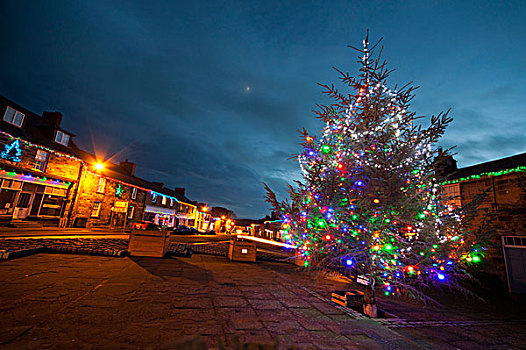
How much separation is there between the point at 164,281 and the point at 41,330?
8.90 feet

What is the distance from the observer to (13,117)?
51.2 feet

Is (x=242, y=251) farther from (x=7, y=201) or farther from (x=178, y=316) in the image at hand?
(x=7, y=201)

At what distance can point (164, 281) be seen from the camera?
17.1 feet

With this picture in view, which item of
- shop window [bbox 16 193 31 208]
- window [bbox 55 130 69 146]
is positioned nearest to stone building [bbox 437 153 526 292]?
shop window [bbox 16 193 31 208]

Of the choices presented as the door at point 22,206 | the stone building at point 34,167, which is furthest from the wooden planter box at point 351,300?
the door at point 22,206

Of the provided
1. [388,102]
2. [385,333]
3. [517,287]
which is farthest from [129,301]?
[517,287]

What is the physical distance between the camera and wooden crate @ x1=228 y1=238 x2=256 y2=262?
970 cm

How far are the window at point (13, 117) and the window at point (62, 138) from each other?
255 centimetres

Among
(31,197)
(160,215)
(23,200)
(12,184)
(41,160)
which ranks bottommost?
(23,200)

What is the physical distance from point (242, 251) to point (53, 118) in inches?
807

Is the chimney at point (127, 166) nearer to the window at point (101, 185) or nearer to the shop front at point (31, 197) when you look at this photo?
the window at point (101, 185)

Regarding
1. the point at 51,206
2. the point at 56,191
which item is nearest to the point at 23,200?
the point at 51,206

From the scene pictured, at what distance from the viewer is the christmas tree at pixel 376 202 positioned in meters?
4.32

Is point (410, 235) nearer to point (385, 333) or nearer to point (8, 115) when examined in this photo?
point (385, 333)
